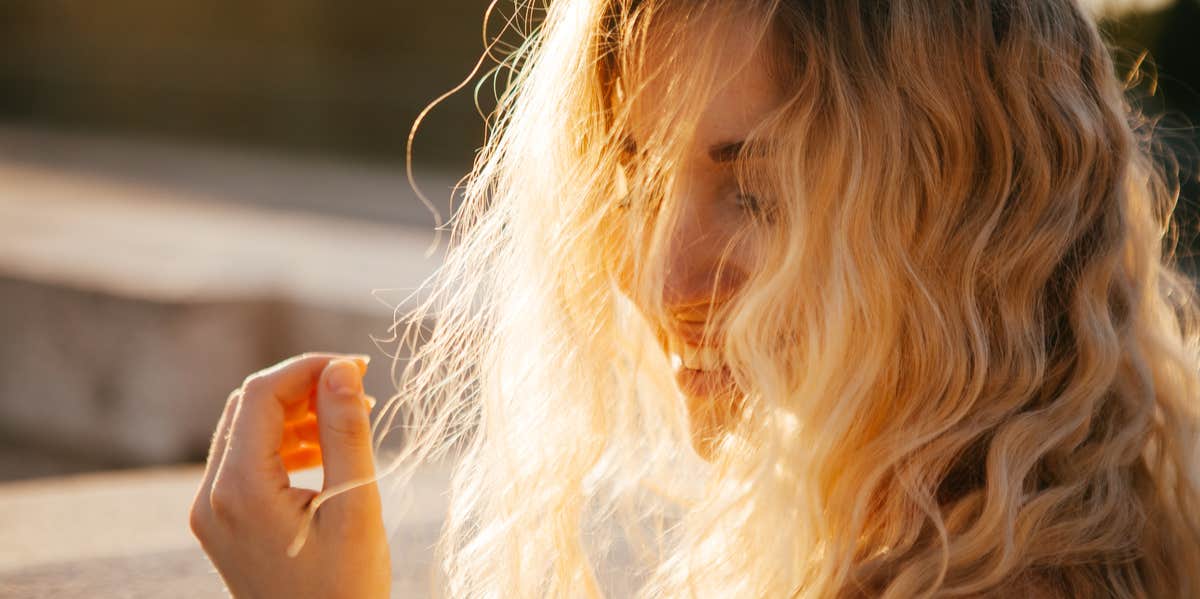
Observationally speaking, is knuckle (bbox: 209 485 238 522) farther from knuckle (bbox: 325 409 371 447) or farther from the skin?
knuckle (bbox: 325 409 371 447)

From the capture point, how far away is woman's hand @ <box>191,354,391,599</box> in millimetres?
1541

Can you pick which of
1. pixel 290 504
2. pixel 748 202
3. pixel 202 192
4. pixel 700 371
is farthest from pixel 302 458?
pixel 202 192

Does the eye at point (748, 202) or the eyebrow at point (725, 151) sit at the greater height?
the eyebrow at point (725, 151)

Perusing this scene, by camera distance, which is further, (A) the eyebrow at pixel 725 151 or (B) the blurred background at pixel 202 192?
(B) the blurred background at pixel 202 192

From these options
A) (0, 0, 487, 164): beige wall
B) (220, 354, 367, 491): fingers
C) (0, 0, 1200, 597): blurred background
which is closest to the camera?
(220, 354, 367, 491): fingers

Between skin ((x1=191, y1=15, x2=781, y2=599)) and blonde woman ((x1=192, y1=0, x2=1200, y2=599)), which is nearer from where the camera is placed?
blonde woman ((x1=192, y1=0, x2=1200, y2=599))

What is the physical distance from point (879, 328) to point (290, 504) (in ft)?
2.22

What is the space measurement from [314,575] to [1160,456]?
0.94 meters

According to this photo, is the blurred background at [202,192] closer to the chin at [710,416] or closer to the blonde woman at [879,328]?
the blonde woman at [879,328]

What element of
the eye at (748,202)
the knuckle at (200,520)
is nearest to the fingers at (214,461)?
the knuckle at (200,520)

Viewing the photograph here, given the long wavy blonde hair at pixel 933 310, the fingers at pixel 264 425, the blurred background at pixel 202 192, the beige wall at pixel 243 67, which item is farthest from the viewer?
the beige wall at pixel 243 67

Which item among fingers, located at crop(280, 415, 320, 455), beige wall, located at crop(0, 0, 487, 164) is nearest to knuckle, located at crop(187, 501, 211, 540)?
fingers, located at crop(280, 415, 320, 455)

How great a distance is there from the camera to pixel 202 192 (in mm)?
8680

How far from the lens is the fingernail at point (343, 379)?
156 cm
